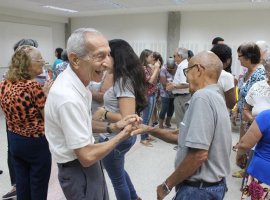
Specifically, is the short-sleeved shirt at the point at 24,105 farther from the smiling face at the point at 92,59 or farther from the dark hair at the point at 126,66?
the smiling face at the point at 92,59

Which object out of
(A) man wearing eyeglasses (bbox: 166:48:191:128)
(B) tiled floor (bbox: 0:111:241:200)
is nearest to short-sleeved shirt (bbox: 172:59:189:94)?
(A) man wearing eyeglasses (bbox: 166:48:191:128)

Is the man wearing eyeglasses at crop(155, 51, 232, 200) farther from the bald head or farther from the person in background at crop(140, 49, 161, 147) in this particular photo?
the person in background at crop(140, 49, 161, 147)

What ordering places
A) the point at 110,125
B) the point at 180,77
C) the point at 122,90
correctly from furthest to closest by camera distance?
the point at 180,77, the point at 122,90, the point at 110,125

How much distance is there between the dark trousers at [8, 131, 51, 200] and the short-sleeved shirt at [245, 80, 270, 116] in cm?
168

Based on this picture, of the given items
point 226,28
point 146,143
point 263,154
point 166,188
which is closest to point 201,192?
point 166,188

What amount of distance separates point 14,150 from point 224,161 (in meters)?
1.43

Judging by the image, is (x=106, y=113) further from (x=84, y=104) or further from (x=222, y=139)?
(x=222, y=139)

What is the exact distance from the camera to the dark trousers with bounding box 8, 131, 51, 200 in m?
1.81

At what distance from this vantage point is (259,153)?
62.6 inches

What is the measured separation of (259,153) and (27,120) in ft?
5.06

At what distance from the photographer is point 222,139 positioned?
124 centimetres

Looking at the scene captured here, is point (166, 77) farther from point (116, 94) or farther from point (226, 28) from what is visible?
point (226, 28)

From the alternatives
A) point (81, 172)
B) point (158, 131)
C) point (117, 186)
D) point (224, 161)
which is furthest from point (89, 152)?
point (117, 186)

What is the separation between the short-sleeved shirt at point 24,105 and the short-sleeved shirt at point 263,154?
1.40 metres
